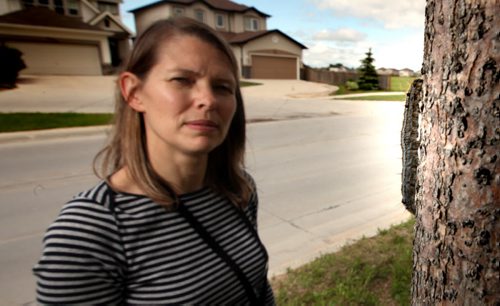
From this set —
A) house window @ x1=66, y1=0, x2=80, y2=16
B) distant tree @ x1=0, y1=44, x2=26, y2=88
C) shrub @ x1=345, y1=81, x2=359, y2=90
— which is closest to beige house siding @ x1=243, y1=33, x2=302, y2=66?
shrub @ x1=345, y1=81, x2=359, y2=90

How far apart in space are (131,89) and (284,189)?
469cm

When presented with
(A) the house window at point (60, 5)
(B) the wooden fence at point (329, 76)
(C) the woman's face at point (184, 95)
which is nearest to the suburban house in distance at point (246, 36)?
(B) the wooden fence at point (329, 76)

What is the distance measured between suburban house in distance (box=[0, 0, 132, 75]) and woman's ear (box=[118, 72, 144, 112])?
25473 mm

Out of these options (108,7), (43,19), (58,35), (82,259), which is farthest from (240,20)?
(82,259)

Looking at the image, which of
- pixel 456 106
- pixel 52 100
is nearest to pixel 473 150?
pixel 456 106

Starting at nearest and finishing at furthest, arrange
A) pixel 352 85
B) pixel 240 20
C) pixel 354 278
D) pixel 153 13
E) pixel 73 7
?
pixel 354 278, pixel 73 7, pixel 352 85, pixel 153 13, pixel 240 20

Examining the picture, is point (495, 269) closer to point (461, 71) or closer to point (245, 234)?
point (461, 71)

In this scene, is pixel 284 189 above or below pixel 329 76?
below

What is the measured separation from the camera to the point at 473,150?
135cm

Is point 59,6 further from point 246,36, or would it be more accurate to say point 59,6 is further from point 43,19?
point 246,36

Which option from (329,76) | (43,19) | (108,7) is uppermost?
(108,7)

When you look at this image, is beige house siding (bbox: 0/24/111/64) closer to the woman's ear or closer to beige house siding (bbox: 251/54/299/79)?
beige house siding (bbox: 251/54/299/79)

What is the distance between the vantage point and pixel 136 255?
3.68 ft

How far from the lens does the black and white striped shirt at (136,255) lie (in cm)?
101
